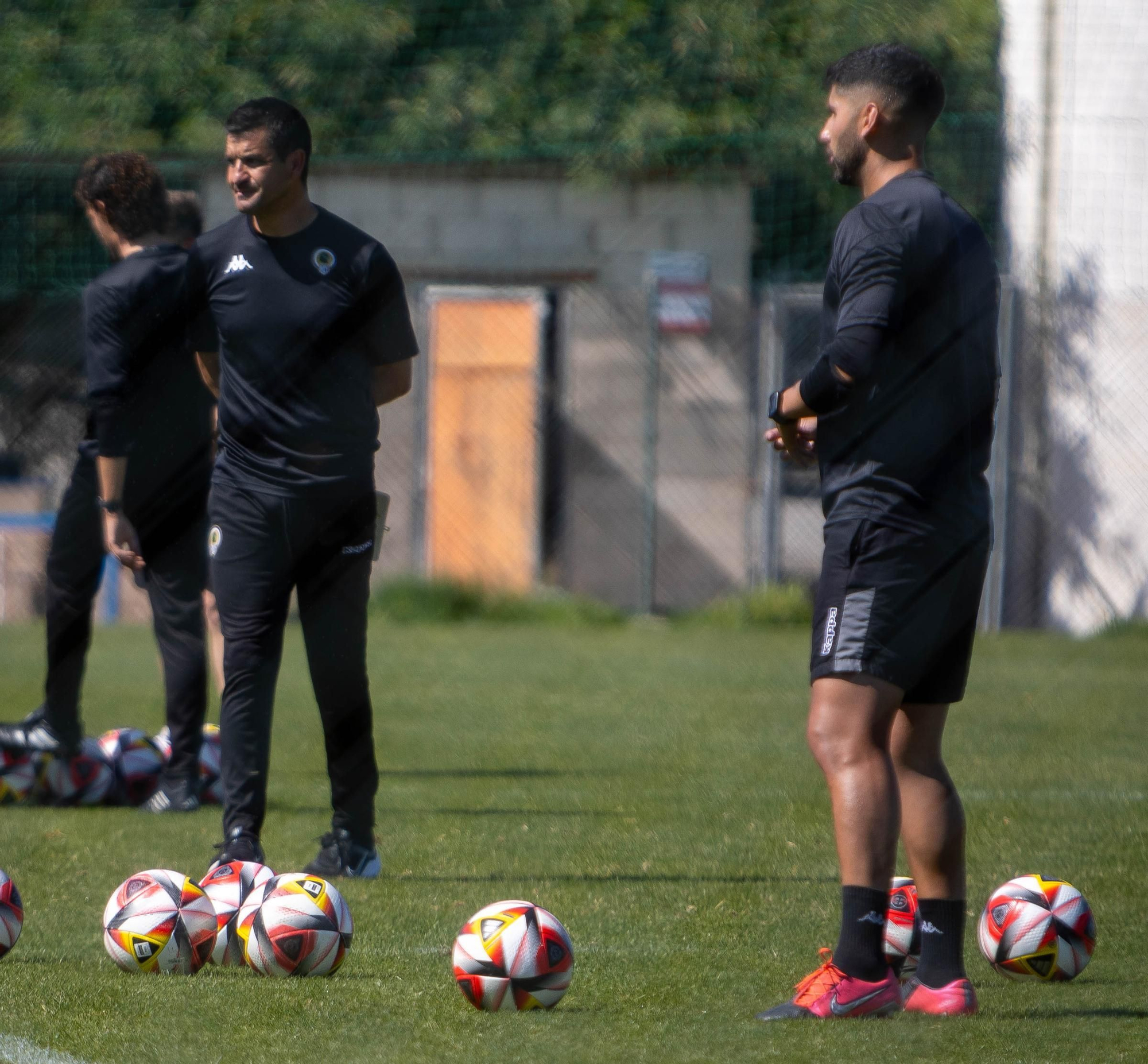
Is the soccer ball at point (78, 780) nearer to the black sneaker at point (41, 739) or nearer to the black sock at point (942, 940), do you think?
the black sneaker at point (41, 739)

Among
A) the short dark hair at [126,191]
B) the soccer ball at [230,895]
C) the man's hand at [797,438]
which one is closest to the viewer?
the man's hand at [797,438]

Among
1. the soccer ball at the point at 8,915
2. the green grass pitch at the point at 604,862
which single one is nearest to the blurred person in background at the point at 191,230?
the green grass pitch at the point at 604,862

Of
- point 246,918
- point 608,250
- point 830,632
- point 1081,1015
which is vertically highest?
point 608,250

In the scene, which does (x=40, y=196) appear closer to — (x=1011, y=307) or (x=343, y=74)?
(x=343, y=74)

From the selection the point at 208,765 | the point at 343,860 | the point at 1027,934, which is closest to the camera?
the point at 1027,934

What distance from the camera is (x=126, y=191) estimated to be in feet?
20.1

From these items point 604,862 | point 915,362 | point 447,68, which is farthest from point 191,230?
point 447,68

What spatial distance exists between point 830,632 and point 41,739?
3967mm

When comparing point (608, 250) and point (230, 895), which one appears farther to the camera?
point (608, 250)

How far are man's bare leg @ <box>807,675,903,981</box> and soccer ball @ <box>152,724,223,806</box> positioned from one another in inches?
135

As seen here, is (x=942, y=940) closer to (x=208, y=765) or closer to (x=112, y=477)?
(x=112, y=477)

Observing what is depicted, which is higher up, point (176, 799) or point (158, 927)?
point (158, 927)

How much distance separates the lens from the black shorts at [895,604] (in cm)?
364

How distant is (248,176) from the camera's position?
15.9 ft
